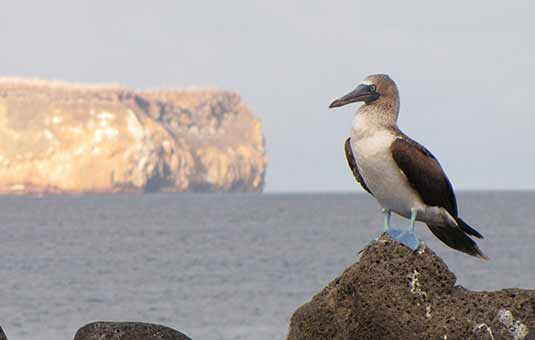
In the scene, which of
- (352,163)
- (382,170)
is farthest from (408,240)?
(352,163)

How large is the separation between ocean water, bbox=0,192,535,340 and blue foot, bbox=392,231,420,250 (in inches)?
851

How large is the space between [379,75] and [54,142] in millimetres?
164389

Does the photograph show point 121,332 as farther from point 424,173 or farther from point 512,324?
point 512,324

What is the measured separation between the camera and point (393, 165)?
29.6ft

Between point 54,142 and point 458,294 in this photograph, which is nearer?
point 458,294

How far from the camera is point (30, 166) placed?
17100 cm

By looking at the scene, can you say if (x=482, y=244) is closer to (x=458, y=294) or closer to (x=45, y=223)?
(x=45, y=223)

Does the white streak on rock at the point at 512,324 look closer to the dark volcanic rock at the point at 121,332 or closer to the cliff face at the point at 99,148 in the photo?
the dark volcanic rock at the point at 121,332

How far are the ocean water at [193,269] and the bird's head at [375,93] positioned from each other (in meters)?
21.4

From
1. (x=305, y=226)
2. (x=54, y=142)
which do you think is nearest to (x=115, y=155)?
(x=54, y=142)

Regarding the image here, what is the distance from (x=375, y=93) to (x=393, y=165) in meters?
0.57

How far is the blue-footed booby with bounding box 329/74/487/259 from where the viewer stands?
29.4ft

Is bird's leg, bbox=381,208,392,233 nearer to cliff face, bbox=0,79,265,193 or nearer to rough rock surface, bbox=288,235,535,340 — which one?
rough rock surface, bbox=288,235,535,340

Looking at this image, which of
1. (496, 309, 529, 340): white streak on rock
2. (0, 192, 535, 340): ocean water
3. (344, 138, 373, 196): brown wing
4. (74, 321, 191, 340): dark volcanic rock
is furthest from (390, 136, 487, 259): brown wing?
(0, 192, 535, 340): ocean water
